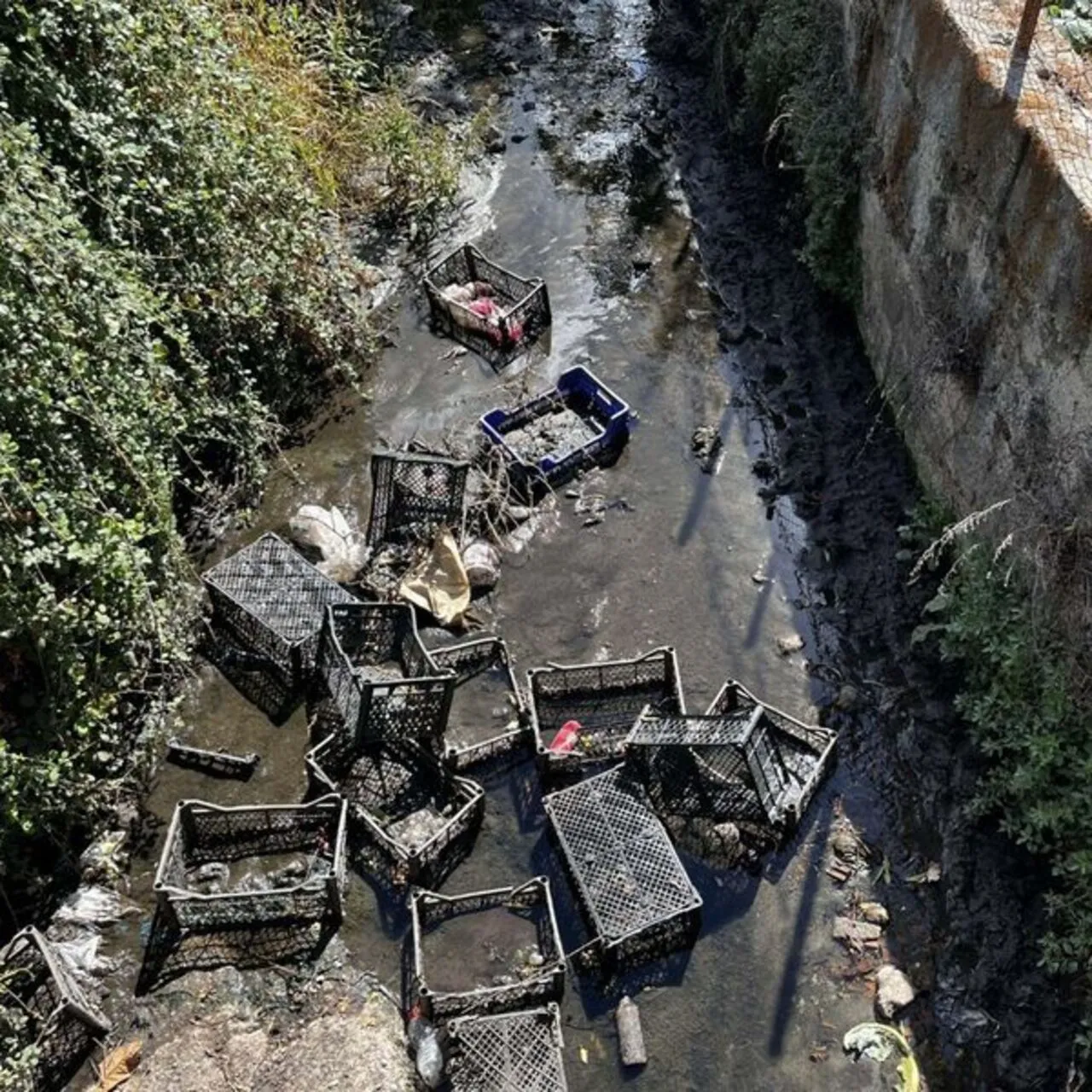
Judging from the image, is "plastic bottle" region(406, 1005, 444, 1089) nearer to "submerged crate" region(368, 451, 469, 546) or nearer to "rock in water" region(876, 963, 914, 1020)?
"rock in water" region(876, 963, 914, 1020)

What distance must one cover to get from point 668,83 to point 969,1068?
393 inches

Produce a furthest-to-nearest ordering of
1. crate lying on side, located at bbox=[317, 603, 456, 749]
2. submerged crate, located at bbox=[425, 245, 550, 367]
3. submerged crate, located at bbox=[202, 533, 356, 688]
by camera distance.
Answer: submerged crate, located at bbox=[425, 245, 550, 367], submerged crate, located at bbox=[202, 533, 356, 688], crate lying on side, located at bbox=[317, 603, 456, 749]

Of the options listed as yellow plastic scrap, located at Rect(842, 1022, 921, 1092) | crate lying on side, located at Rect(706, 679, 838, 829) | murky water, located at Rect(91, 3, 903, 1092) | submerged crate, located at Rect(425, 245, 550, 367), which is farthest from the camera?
submerged crate, located at Rect(425, 245, 550, 367)

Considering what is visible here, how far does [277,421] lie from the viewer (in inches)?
323

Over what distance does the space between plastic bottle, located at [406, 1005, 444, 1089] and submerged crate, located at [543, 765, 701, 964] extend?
951 mm

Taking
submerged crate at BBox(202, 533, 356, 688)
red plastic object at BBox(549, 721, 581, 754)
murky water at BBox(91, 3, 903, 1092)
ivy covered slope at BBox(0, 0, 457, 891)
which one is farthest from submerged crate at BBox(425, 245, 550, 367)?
red plastic object at BBox(549, 721, 581, 754)

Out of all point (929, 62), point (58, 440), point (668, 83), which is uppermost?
point (929, 62)

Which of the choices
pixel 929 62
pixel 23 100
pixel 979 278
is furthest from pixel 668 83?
pixel 23 100

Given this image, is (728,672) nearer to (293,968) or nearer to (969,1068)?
(969,1068)

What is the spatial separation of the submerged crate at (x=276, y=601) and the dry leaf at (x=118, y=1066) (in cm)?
226

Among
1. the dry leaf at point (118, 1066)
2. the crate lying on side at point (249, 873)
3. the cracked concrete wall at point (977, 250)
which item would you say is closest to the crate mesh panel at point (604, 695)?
the crate lying on side at point (249, 873)

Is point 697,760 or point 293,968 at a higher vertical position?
point 697,760

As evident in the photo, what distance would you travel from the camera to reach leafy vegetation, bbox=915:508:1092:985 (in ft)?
17.3

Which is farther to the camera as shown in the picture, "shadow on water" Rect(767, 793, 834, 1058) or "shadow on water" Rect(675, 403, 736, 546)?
"shadow on water" Rect(675, 403, 736, 546)
